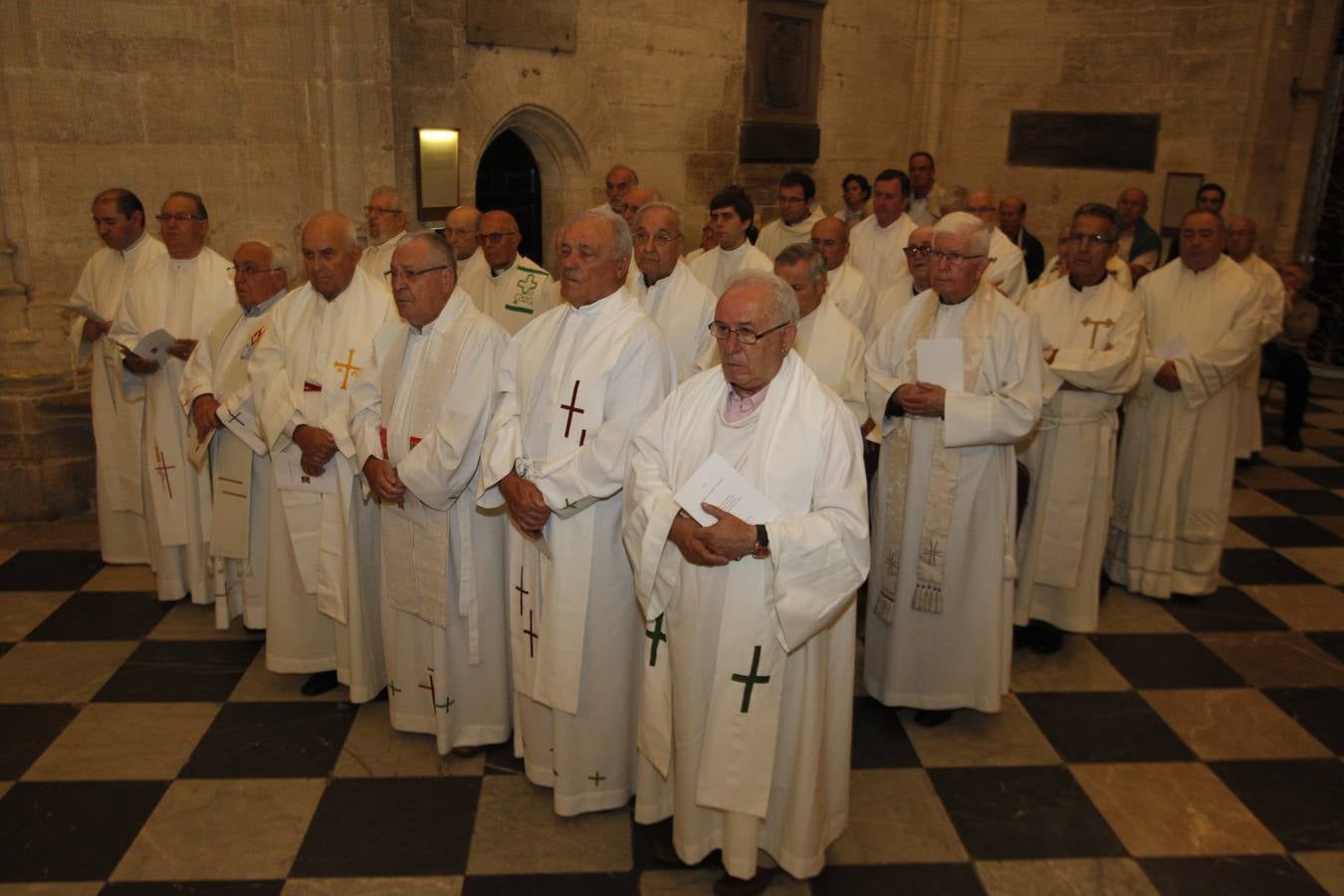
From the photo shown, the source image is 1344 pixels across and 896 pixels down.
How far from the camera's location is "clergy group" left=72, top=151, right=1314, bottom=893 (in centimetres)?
325

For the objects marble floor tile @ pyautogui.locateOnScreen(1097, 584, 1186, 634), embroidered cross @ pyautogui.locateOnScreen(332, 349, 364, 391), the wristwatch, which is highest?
embroidered cross @ pyautogui.locateOnScreen(332, 349, 364, 391)

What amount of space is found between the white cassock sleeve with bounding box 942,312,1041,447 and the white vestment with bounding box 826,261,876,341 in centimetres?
146

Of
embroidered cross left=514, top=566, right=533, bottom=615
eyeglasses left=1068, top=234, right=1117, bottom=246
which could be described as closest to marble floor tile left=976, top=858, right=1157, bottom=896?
embroidered cross left=514, top=566, right=533, bottom=615

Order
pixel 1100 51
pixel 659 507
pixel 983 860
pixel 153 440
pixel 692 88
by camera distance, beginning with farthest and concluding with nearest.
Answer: pixel 1100 51 → pixel 692 88 → pixel 153 440 → pixel 983 860 → pixel 659 507

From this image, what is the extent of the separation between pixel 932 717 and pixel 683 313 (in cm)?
208

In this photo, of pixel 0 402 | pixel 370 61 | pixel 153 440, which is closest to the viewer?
pixel 153 440

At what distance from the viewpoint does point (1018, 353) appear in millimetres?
4352

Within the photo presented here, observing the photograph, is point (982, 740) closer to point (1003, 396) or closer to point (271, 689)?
point (1003, 396)

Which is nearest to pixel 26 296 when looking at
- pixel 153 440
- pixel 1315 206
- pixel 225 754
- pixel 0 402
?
pixel 0 402

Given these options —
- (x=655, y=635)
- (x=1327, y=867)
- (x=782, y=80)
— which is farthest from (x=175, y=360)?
(x=782, y=80)

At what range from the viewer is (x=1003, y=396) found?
429 cm

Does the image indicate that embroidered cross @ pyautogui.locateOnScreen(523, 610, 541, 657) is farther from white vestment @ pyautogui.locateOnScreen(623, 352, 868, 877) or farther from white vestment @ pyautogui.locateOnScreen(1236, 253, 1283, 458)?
white vestment @ pyautogui.locateOnScreen(1236, 253, 1283, 458)

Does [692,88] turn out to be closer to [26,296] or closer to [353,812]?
[26,296]

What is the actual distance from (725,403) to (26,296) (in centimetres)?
523
